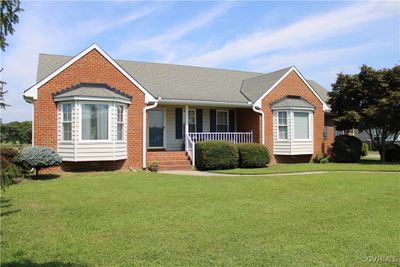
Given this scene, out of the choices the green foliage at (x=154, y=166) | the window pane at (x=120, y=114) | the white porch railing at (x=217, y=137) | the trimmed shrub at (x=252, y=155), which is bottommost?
the green foliage at (x=154, y=166)

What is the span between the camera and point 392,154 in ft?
78.2

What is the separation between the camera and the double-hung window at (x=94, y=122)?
52.4ft

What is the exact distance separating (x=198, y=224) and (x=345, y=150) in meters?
17.5

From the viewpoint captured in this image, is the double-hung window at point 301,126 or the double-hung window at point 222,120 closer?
the double-hung window at point 301,126

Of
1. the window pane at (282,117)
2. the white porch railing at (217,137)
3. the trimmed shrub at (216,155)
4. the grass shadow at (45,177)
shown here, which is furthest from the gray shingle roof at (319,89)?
the grass shadow at (45,177)

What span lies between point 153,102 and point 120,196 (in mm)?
8549

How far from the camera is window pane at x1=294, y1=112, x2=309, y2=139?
71.1 feet

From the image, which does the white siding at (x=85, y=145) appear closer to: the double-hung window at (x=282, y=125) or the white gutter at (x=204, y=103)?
the white gutter at (x=204, y=103)

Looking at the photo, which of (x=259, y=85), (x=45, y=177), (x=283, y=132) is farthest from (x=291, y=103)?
(x=45, y=177)

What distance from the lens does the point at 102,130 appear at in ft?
53.5

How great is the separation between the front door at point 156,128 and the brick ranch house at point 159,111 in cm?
6

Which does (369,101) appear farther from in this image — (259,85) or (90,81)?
(90,81)

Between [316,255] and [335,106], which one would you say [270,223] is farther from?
[335,106]

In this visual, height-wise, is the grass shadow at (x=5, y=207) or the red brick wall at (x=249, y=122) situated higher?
the red brick wall at (x=249, y=122)
